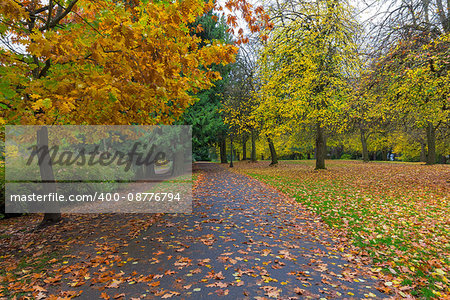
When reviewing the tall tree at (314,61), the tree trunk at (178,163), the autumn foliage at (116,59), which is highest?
the tall tree at (314,61)

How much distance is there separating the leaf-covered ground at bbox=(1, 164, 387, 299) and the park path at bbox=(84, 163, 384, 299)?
1cm

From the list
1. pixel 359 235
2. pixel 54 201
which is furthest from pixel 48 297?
pixel 359 235

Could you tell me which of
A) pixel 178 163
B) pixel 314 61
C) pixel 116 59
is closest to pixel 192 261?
pixel 116 59

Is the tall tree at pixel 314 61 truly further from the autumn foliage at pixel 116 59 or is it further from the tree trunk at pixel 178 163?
the autumn foliage at pixel 116 59

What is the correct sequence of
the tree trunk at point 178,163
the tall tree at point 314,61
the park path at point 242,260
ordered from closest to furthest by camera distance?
the park path at point 242,260
the tall tree at point 314,61
the tree trunk at point 178,163

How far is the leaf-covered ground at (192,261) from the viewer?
3424 millimetres

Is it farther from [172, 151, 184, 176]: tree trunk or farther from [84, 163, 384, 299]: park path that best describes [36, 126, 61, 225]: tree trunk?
[172, 151, 184, 176]: tree trunk

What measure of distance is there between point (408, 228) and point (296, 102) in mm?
8623

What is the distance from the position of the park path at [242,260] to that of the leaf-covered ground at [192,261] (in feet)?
0.05

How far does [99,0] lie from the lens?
4820mm

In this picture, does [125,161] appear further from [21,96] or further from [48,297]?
[48,297]

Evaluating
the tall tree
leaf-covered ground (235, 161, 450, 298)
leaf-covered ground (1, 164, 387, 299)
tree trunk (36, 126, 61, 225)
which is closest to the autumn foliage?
tree trunk (36, 126, 61, 225)

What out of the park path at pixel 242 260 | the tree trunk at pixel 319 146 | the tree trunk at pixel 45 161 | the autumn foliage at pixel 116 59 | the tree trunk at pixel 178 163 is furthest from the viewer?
the tree trunk at pixel 178 163

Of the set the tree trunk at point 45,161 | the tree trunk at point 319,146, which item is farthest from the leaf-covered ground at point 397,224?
the tree trunk at point 45,161
